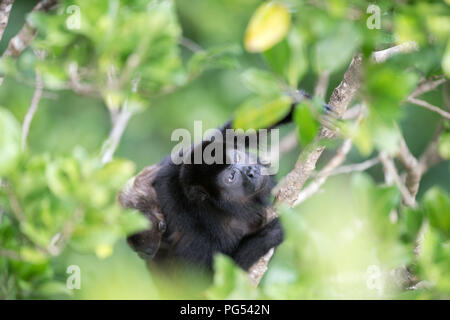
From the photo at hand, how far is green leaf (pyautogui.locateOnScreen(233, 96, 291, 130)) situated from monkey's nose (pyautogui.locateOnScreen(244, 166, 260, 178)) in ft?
7.87

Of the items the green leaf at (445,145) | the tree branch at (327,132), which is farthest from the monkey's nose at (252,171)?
the green leaf at (445,145)

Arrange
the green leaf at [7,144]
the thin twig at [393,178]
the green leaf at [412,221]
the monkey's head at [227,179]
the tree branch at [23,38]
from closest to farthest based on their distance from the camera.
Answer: the green leaf at [7,144]
the green leaf at [412,221]
the tree branch at [23,38]
the thin twig at [393,178]
the monkey's head at [227,179]

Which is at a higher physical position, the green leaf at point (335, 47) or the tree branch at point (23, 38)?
the green leaf at point (335, 47)

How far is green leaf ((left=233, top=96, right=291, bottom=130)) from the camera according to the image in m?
1.44

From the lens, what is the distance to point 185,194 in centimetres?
391

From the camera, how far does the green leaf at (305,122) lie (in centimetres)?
143

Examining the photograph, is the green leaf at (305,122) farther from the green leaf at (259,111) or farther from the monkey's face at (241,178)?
the monkey's face at (241,178)

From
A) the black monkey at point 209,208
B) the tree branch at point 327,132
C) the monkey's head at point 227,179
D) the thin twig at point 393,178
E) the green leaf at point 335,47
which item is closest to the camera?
the green leaf at point 335,47

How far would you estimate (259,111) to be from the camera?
4.73 ft

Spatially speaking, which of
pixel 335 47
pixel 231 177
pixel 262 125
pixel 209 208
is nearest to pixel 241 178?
pixel 231 177

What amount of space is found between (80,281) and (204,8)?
5.42 meters

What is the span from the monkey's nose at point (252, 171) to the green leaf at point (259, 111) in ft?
7.87

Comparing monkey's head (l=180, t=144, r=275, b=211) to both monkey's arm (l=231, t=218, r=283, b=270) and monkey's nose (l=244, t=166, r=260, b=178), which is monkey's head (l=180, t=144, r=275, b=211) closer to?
monkey's nose (l=244, t=166, r=260, b=178)

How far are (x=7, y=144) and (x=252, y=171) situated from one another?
2436 mm
